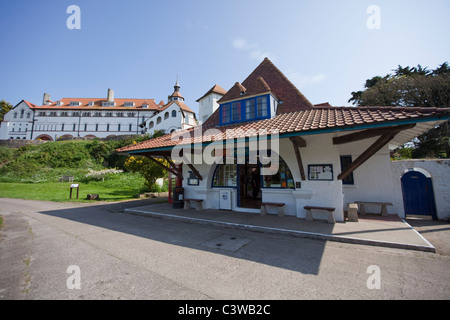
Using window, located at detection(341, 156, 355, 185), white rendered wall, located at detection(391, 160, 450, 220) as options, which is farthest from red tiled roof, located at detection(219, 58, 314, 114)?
white rendered wall, located at detection(391, 160, 450, 220)

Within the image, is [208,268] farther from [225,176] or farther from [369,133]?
[225,176]

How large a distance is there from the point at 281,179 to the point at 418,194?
5859 mm

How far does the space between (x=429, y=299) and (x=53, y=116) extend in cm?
6610

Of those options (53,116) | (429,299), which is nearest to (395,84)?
(429,299)

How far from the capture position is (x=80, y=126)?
48.2 metres

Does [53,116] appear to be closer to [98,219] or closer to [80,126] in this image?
[80,126]

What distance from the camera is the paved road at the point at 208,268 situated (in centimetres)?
300

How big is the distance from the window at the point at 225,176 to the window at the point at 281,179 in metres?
1.74

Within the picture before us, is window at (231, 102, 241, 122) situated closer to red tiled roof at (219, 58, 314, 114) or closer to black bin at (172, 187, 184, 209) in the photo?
red tiled roof at (219, 58, 314, 114)

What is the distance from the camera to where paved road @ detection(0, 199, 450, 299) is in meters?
3.00

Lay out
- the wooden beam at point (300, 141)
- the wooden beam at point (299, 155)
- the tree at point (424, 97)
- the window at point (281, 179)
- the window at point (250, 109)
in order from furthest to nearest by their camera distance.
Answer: the tree at point (424, 97)
the window at point (250, 109)
the window at point (281, 179)
the wooden beam at point (299, 155)
the wooden beam at point (300, 141)

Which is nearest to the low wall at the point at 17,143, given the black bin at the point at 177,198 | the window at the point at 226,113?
the black bin at the point at 177,198

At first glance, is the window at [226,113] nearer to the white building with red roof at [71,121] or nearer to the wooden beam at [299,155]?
the wooden beam at [299,155]

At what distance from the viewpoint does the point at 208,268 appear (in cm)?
381
